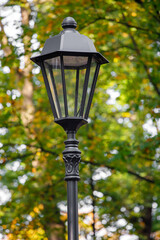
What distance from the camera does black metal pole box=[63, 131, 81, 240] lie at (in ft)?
9.60

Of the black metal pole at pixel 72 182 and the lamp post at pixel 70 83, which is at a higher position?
the lamp post at pixel 70 83

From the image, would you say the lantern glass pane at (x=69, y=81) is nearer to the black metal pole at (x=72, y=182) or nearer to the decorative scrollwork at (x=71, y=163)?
the black metal pole at (x=72, y=182)

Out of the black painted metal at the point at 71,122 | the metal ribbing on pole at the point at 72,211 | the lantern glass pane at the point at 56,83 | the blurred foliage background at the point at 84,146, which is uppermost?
the blurred foliage background at the point at 84,146

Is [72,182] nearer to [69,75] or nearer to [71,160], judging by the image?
[71,160]

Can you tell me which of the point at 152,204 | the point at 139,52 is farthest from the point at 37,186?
the point at 152,204

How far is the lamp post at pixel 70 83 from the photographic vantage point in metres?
3.00

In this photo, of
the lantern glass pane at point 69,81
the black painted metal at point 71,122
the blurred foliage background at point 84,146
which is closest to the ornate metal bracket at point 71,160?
the black painted metal at point 71,122

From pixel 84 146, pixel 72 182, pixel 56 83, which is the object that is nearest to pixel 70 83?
pixel 56 83

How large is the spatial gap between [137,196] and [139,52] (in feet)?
12.1

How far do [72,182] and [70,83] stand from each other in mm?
797

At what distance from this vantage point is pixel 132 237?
11047 millimetres

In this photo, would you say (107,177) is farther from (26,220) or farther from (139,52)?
(139,52)

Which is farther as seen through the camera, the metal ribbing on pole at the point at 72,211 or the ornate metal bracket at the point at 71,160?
the ornate metal bracket at the point at 71,160

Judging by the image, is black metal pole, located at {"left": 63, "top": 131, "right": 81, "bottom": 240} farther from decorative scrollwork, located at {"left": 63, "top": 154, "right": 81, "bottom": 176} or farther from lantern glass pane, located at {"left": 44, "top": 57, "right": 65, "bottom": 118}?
lantern glass pane, located at {"left": 44, "top": 57, "right": 65, "bottom": 118}
